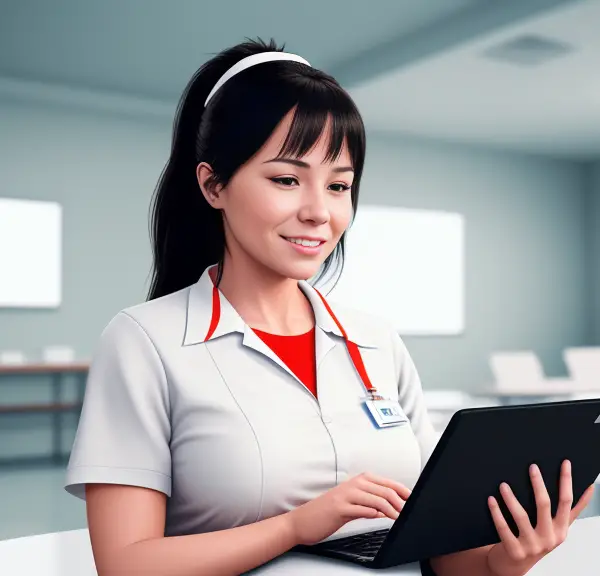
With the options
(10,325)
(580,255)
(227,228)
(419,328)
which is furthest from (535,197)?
(227,228)

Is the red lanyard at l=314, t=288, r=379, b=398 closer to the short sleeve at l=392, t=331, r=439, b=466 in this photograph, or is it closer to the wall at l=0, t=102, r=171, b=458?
the short sleeve at l=392, t=331, r=439, b=466

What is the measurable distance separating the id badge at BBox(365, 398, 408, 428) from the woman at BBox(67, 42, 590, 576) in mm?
13

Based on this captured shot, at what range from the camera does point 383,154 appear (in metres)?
9.62

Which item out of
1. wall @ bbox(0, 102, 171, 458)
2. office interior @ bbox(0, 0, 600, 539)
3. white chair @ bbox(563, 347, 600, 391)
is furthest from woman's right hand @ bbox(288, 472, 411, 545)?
wall @ bbox(0, 102, 171, 458)

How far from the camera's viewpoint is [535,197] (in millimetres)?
10680

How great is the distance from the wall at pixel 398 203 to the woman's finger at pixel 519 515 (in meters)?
6.57

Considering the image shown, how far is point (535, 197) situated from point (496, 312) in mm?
1575

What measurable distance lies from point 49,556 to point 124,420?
489mm

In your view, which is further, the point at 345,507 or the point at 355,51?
the point at 355,51

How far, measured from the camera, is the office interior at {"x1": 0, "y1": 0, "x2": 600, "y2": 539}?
6.24 metres

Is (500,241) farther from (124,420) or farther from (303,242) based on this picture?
(124,420)

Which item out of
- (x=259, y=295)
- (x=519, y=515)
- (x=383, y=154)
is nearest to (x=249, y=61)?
(x=259, y=295)

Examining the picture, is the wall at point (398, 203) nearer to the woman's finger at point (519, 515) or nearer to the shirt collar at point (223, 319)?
the shirt collar at point (223, 319)

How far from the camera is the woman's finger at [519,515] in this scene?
3.31ft
